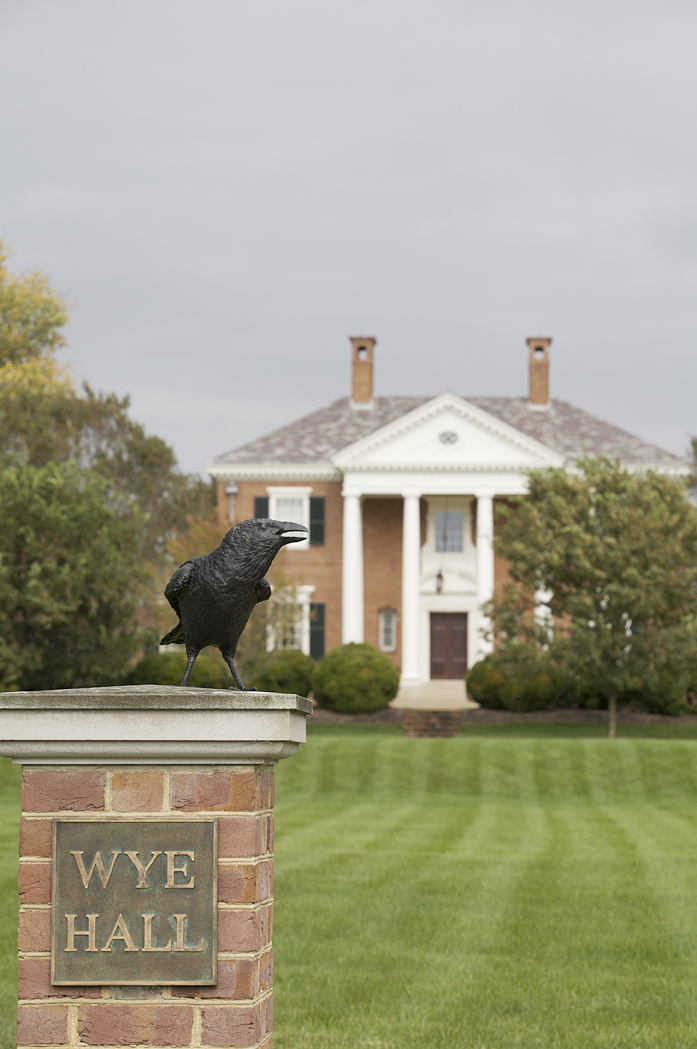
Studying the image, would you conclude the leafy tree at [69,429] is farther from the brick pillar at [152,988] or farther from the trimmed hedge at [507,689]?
the brick pillar at [152,988]

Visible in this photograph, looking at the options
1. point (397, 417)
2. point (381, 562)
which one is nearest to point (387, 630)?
point (381, 562)

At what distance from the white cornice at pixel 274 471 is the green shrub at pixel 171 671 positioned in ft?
26.2

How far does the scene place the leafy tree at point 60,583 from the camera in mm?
31766

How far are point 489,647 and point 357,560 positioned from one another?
5.49 meters

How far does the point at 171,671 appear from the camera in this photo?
117 feet

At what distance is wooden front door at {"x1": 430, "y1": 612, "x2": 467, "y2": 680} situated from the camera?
4319 cm

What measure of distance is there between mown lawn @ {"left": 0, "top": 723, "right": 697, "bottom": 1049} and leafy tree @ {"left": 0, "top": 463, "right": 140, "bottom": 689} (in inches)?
411

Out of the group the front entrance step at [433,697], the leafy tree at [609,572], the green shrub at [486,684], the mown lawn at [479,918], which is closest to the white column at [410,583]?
the front entrance step at [433,697]

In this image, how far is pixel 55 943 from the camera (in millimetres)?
Result: 3797

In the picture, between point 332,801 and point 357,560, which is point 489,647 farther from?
point 332,801

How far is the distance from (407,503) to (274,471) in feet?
16.4

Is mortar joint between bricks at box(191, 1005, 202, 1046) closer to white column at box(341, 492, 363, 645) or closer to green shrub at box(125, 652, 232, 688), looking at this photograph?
green shrub at box(125, 652, 232, 688)

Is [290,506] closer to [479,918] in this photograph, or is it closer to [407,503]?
[407,503]

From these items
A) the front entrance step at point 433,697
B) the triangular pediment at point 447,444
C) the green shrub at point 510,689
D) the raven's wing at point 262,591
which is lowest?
the front entrance step at point 433,697
